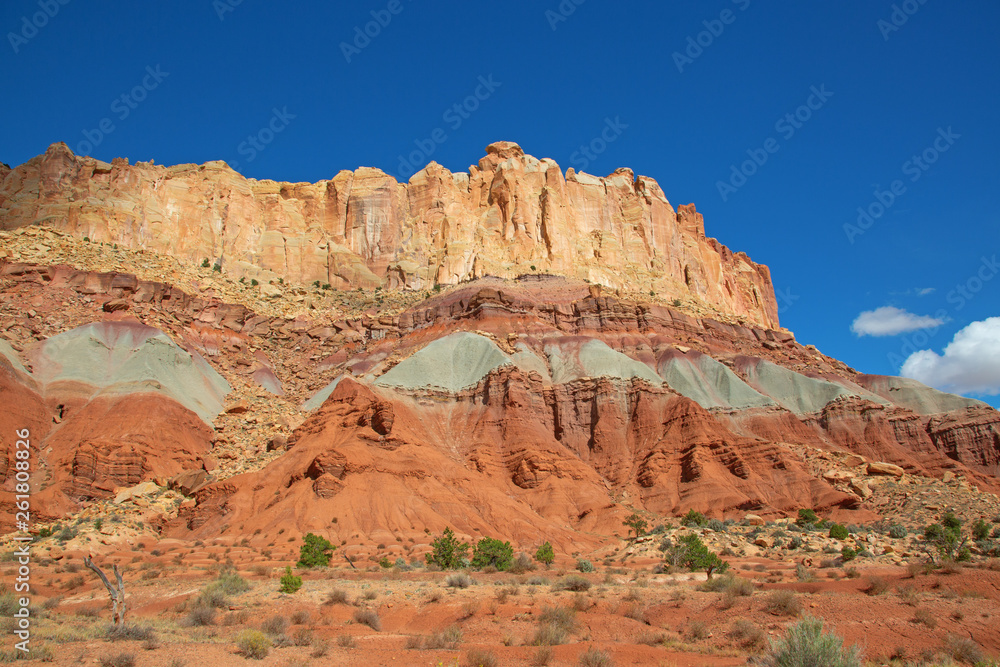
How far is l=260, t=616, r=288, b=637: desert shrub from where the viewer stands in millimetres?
15312

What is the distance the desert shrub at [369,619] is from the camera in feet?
54.7

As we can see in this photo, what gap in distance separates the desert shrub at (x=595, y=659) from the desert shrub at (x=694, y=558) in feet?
51.5

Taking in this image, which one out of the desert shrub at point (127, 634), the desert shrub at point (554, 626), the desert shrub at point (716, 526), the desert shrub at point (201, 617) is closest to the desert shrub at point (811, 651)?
the desert shrub at point (554, 626)

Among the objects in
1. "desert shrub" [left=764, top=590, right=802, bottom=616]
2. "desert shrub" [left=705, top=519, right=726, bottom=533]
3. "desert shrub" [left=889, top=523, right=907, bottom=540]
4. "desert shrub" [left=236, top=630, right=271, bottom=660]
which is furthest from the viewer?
"desert shrub" [left=705, top=519, right=726, bottom=533]

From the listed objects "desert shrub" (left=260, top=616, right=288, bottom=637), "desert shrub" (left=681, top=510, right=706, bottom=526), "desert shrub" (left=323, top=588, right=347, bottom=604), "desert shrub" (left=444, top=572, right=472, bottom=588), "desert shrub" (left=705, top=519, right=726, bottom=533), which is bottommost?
"desert shrub" (left=260, top=616, right=288, bottom=637)

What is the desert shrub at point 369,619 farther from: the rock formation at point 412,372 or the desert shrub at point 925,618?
the rock formation at point 412,372

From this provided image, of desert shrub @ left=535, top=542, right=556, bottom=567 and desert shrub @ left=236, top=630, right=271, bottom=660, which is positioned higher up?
desert shrub @ left=535, top=542, right=556, bottom=567

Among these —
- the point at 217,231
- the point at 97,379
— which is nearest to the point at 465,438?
the point at 97,379

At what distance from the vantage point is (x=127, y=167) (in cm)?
7750

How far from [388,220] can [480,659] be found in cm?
8142

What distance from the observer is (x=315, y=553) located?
27906 mm

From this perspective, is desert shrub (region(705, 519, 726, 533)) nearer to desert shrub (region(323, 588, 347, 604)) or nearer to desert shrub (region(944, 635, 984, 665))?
desert shrub (region(323, 588, 347, 604))

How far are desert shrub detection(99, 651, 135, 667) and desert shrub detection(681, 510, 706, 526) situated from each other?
106ft

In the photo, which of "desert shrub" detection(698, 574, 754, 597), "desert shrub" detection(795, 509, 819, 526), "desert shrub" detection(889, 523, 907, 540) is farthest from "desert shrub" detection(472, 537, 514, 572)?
"desert shrub" detection(889, 523, 907, 540)
